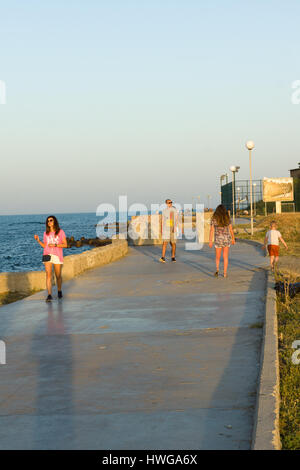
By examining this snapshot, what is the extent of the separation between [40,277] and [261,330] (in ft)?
29.3

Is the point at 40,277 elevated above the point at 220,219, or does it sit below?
below

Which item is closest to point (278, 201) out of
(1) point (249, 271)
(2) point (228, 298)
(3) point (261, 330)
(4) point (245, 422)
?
(1) point (249, 271)

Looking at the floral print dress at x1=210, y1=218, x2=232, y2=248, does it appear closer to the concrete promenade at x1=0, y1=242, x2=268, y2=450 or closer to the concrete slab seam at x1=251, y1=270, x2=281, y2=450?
the concrete promenade at x1=0, y1=242, x2=268, y2=450

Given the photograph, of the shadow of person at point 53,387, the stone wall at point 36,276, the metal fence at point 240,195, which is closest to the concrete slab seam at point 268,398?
the shadow of person at point 53,387

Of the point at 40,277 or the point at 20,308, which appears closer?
the point at 20,308

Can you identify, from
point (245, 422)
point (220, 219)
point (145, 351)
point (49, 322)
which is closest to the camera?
point (245, 422)

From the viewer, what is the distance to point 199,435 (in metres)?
4.49

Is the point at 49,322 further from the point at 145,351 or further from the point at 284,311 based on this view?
the point at 284,311

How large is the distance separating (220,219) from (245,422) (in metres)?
9.47

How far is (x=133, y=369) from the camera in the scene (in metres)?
6.37

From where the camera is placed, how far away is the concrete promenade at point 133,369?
461cm

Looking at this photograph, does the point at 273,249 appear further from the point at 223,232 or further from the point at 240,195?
the point at 240,195

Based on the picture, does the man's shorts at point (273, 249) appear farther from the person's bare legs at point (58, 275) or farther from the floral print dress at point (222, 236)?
the person's bare legs at point (58, 275)

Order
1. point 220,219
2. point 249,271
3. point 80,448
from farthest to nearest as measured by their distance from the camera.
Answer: point 249,271, point 220,219, point 80,448
